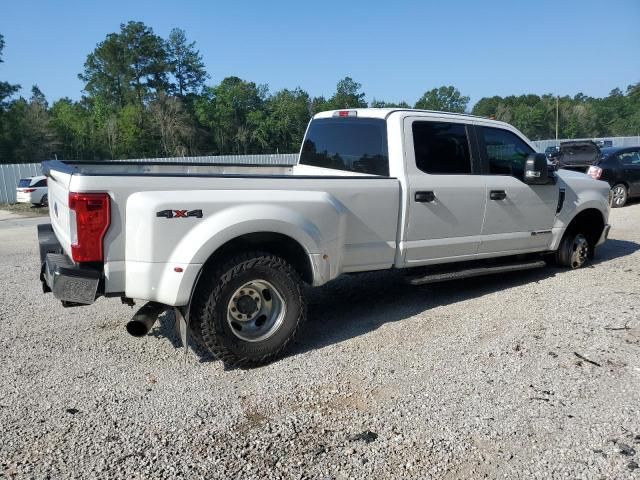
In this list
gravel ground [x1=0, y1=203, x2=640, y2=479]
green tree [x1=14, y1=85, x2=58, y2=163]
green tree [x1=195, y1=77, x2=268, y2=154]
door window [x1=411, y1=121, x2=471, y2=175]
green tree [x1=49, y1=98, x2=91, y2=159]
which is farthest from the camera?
green tree [x1=195, y1=77, x2=268, y2=154]

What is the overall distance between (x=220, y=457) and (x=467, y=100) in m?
88.6

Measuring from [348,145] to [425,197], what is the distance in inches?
41.3

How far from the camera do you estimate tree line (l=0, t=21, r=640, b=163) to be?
52.3m

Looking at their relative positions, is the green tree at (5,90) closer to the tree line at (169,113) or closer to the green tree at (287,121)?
the tree line at (169,113)

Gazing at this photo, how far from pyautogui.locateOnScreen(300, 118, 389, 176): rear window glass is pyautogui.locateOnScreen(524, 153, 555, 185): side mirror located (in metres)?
1.72

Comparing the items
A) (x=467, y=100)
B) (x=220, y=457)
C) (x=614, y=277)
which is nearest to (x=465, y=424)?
(x=220, y=457)

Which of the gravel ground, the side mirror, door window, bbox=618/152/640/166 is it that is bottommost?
the gravel ground

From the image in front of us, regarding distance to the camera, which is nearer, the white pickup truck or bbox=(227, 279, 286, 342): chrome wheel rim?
the white pickup truck

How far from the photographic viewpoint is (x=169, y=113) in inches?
2440

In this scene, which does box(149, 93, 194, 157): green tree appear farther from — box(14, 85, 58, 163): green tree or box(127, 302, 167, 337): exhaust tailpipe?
box(127, 302, 167, 337): exhaust tailpipe

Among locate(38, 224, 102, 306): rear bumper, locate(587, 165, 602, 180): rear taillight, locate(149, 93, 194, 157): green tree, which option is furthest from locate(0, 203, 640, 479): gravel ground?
locate(149, 93, 194, 157): green tree

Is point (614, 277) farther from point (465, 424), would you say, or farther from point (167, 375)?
point (167, 375)

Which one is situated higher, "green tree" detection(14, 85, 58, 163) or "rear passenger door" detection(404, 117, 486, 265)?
"green tree" detection(14, 85, 58, 163)

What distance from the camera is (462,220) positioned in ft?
17.6
